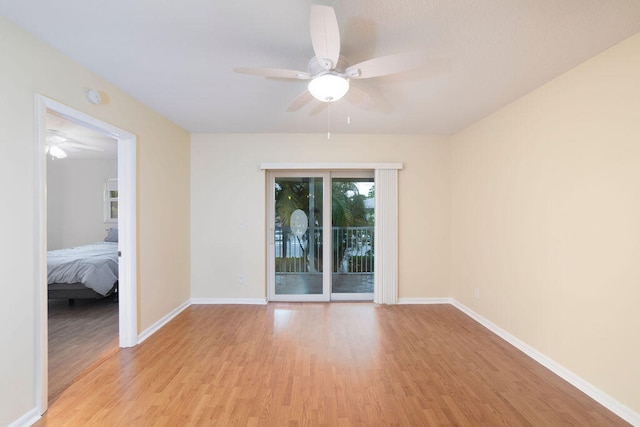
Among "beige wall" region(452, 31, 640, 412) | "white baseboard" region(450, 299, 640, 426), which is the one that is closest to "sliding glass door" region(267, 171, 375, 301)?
"beige wall" region(452, 31, 640, 412)

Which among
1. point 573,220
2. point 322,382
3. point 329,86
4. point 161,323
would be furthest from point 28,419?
point 573,220

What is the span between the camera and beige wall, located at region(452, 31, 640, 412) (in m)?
1.97

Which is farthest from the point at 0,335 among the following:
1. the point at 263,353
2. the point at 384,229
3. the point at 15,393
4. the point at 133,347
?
the point at 384,229

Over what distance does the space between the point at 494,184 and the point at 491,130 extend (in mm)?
611

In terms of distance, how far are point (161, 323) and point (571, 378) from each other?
3.93 m

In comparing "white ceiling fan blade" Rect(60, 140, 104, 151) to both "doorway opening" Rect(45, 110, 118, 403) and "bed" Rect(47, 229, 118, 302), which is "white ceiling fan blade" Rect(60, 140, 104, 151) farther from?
"bed" Rect(47, 229, 118, 302)

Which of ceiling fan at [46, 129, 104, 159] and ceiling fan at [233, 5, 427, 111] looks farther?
ceiling fan at [46, 129, 104, 159]

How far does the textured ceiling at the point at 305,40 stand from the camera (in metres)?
1.67

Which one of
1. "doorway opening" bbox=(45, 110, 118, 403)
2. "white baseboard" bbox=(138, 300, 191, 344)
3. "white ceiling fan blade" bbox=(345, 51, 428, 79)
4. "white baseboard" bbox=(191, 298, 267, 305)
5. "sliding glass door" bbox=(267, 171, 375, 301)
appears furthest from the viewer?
"sliding glass door" bbox=(267, 171, 375, 301)

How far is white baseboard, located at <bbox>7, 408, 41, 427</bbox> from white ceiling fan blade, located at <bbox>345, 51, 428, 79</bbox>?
9.47 ft

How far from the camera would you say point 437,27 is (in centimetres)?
184

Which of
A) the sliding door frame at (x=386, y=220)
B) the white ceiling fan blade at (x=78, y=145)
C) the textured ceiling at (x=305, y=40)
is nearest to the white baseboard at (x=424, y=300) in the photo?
the sliding door frame at (x=386, y=220)

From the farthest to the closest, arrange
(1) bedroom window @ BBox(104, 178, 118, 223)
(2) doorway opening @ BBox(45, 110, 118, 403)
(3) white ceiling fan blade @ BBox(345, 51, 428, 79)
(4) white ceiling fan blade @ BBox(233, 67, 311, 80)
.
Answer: (1) bedroom window @ BBox(104, 178, 118, 223) → (2) doorway opening @ BBox(45, 110, 118, 403) → (4) white ceiling fan blade @ BBox(233, 67, 311, 80) → (3) white ceiling fan blade @ BBox(345, 51, 428, 79)

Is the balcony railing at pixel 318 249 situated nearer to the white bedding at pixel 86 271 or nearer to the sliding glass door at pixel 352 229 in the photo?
the sliding glass door at pixel 352 229
